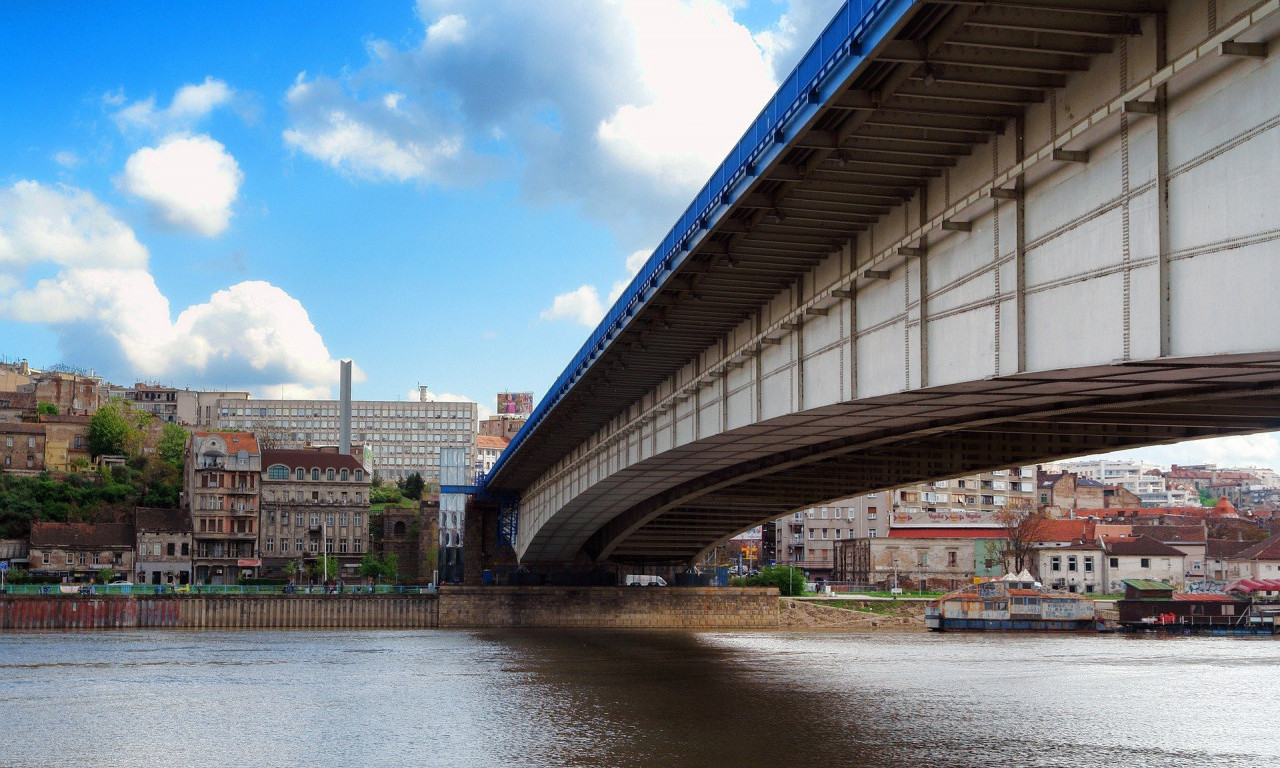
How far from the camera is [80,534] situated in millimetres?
99750

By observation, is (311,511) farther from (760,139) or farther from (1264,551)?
(760,139)

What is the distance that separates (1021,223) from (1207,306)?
14.6 feet

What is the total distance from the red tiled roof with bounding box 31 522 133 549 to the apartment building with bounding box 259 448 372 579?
10789 millimetres

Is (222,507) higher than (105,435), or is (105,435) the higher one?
(105,435)

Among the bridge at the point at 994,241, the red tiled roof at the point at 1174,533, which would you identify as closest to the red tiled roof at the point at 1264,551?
the red tiled roof at the point at 1174,533

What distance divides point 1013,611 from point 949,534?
105ft

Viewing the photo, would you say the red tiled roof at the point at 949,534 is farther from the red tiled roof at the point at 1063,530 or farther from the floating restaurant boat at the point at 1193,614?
the floating restaurant boat at the point at 1193,614

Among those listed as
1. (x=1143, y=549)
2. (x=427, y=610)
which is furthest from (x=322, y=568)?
(x=1143, y=549)

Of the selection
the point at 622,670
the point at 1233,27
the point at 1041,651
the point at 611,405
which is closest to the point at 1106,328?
the point at 1233,27

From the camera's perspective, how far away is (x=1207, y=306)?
1456cm

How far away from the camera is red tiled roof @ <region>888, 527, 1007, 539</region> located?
108250mm

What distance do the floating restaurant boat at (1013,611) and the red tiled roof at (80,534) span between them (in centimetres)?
6004

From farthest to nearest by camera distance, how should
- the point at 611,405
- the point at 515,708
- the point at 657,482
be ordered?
the point at 657,482, the point at 611,405, the point at 515,708

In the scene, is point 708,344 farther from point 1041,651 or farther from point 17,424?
point 17,424
